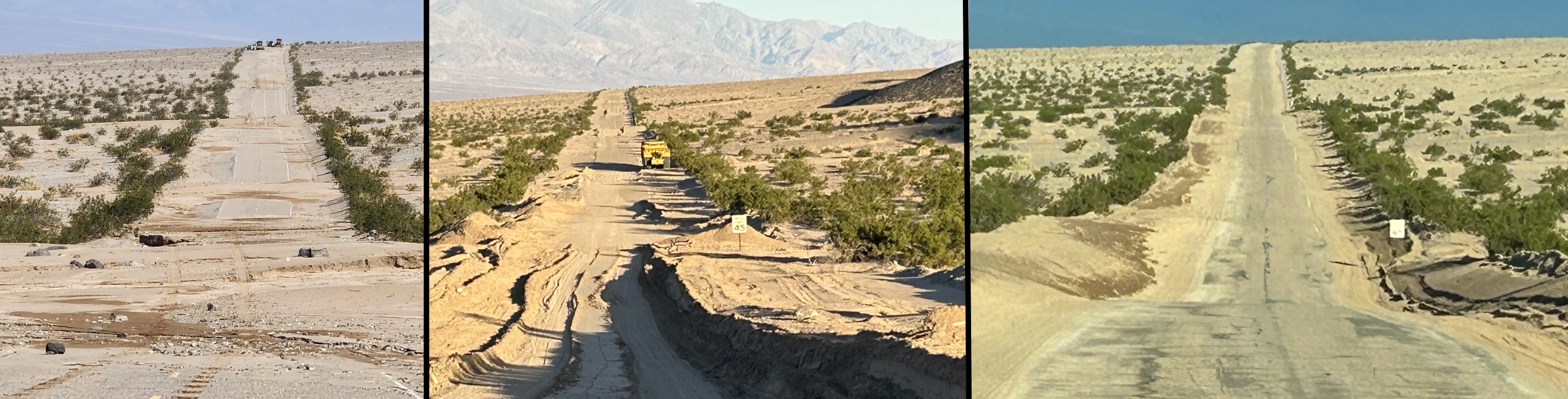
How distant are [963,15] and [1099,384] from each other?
17.6 ft

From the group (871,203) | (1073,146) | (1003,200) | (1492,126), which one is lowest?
(871,203)

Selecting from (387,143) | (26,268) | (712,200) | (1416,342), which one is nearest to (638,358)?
(1416,342)

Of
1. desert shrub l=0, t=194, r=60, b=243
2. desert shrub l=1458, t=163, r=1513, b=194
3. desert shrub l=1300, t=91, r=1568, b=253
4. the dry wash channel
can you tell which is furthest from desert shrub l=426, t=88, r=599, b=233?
desert shrub l=1458, t=163, r=1513, b=194

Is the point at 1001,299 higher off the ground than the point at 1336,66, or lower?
lower

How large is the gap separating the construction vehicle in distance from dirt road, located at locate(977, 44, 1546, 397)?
43.5 ft

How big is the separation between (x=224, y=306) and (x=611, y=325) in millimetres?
10913

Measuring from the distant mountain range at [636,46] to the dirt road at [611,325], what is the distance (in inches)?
204

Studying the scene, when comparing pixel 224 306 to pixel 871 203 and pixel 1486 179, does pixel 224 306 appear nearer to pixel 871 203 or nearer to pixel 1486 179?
pixel 871 203

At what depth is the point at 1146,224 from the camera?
18.6 metres

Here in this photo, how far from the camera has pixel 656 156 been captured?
99.1 ft

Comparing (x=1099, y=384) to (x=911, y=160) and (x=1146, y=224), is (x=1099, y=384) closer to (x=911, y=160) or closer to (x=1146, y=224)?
(x=1146, y=224)

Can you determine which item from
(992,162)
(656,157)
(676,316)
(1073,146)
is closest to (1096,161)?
(1073,146)

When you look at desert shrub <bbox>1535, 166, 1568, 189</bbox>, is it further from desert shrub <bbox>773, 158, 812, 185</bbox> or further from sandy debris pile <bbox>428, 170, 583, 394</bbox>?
sandy debris pile <bbox>428, 170, 583, 394</bbox>

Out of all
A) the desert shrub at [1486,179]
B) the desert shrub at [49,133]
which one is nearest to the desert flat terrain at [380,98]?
the desert shrub at [49,133]
